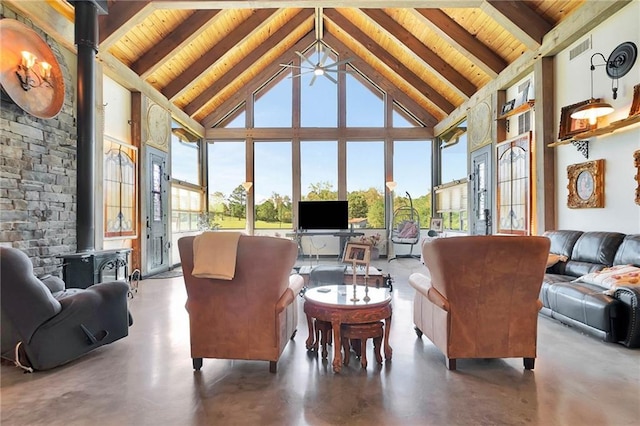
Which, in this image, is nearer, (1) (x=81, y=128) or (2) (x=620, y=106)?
(2) (x=620, y=106)

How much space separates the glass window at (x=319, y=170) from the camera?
8.96 meters

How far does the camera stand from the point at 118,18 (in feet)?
15.1

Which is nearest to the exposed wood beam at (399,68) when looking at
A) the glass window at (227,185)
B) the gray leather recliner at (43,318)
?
the glass window at (227,185)

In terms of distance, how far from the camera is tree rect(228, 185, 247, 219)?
9.05m

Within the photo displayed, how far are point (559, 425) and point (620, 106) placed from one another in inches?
149

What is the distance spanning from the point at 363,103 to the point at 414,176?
2435mm

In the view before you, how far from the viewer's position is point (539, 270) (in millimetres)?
2275

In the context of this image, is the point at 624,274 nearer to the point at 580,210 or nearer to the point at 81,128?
the point at 580,210

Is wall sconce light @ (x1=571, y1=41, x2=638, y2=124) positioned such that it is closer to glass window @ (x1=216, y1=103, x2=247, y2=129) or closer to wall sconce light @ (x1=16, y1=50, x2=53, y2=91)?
wall sconce light @ (x1=16, y1=50, x2=53, y2=91)

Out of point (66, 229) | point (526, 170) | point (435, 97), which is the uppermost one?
point (435, 97)

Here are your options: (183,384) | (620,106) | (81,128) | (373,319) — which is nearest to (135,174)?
(81,128)

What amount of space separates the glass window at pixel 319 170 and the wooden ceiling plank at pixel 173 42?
153 inches

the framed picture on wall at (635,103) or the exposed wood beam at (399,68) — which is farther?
the exposed wood beam at (399,68)

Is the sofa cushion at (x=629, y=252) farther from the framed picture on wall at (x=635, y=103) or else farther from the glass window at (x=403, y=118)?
the glass window at (x=403, y=118)
